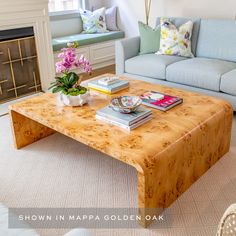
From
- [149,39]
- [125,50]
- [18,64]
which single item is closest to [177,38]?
[149,39]

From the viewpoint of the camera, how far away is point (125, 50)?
3723mm

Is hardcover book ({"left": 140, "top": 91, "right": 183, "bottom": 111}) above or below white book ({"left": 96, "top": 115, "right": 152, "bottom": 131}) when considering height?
above

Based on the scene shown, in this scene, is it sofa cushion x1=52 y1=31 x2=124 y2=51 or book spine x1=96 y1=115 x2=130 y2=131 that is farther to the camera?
sofa cushion x1=52 y1=31 x2=124 y2=51

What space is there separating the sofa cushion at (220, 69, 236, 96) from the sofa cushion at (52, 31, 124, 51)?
7.49 feet

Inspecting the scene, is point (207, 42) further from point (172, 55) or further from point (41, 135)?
point (41, 135)

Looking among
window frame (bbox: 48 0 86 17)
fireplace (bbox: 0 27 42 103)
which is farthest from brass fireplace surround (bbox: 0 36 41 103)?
window frame (bbox: 48 0 86 17)

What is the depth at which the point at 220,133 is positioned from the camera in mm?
2234

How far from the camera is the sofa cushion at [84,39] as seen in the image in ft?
14.2

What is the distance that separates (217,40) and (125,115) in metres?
1.98

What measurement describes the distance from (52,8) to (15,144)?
290 cm

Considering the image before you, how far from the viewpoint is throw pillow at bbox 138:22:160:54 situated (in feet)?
12.4

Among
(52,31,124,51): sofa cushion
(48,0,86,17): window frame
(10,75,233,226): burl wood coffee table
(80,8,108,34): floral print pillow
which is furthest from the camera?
(80,8,108,34): floral print pillow

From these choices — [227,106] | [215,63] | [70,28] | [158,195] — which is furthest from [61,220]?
[70,28]

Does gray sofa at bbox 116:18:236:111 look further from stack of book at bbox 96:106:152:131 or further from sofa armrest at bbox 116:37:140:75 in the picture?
stack of book at bbox 96:106:152:131
